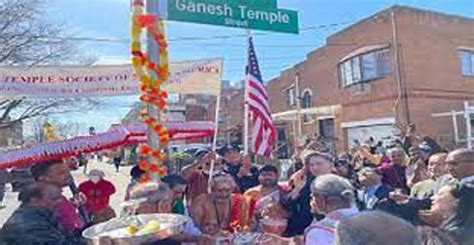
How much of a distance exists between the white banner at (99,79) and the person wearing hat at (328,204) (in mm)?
4385

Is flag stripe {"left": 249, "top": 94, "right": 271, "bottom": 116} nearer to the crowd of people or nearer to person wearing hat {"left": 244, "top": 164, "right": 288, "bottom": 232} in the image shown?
the crowd of people

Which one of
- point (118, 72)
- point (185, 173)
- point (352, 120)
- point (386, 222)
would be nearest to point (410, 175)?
point (185, 173)

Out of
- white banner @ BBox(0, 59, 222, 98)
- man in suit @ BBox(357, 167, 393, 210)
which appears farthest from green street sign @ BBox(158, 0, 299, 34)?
man in suit @ BBox(357, 167, 393, 210)

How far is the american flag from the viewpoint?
7.93 m

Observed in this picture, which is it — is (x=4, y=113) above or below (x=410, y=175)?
above

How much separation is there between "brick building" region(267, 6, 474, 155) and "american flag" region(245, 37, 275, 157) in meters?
21.0

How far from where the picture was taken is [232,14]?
6.29 meters

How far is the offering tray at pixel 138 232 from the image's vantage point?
348cm

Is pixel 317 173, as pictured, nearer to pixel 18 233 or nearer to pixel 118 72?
pixel 18 233


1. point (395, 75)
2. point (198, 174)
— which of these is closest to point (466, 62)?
point (395, 75)

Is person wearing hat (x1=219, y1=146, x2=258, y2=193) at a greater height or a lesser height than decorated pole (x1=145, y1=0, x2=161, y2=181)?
lesser

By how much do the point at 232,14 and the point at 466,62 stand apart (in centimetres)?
2939

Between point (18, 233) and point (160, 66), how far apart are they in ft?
8.12

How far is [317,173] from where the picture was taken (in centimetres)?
548
